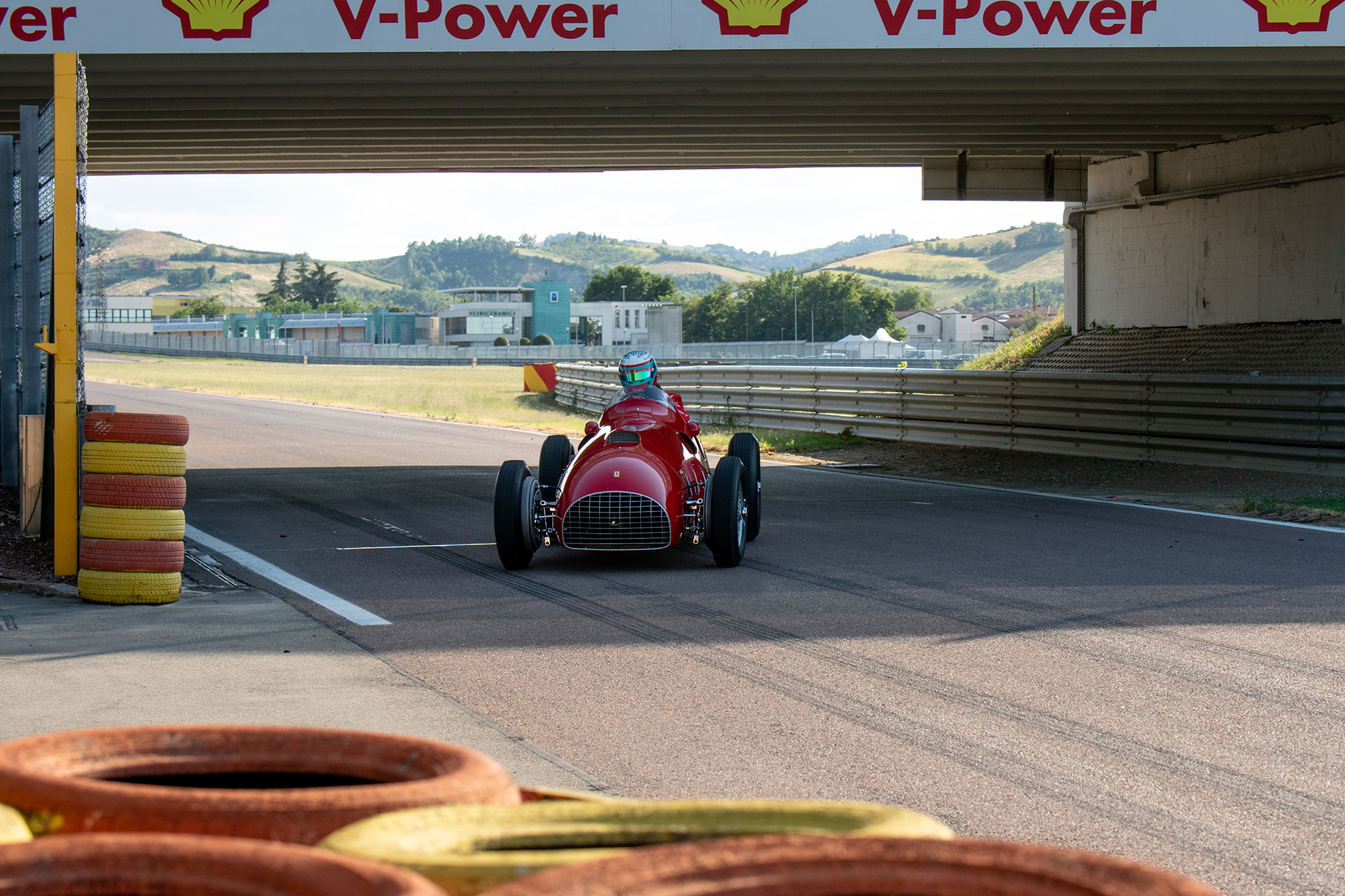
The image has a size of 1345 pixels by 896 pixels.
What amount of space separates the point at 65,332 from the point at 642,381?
408cm

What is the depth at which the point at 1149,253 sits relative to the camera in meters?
22.3

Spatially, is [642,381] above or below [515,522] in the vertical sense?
above

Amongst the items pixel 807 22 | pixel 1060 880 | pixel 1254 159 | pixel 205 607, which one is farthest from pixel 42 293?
pixel 1254 159

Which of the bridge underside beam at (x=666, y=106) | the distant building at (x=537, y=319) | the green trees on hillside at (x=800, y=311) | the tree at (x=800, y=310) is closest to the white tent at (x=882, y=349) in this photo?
the bridge underside beam at (x=666, y=106)

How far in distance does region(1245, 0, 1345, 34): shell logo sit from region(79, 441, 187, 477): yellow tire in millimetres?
11016

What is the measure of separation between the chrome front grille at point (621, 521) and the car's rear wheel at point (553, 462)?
1271 millimetres

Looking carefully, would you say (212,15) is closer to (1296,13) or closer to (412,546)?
(412,546)

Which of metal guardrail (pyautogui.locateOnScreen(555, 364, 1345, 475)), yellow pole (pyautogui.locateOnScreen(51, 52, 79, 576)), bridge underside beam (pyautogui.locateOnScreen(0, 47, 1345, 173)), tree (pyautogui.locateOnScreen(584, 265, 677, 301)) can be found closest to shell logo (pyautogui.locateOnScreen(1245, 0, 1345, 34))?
bridge underside beam (pyautogui.locateOnScreen(0, 47, 1345, 173))

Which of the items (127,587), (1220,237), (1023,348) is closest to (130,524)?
(127,587)

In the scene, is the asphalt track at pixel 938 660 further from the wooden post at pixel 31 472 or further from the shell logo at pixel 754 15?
the shell logo at pixel 754 15

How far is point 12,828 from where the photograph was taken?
7.18 ft

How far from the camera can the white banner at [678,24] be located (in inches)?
501

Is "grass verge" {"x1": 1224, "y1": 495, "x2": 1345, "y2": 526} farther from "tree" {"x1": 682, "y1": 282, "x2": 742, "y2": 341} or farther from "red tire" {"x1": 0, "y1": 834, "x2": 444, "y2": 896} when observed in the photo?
"tree" {"x1": 682, "y1": 282, "x2": 742, "y2": 341}

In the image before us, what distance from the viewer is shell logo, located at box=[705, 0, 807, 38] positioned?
12.9m
